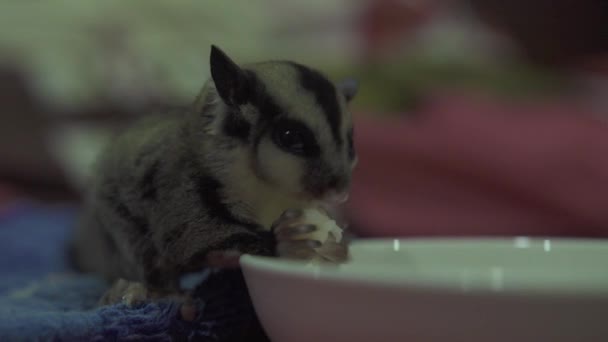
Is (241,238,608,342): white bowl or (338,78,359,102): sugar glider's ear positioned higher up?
(338,78,359,102): sugar glider's ear

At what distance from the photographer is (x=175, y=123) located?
0.80m

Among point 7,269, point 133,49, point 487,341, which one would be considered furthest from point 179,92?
point 487,341

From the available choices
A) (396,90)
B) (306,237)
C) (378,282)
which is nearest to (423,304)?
(378,282)

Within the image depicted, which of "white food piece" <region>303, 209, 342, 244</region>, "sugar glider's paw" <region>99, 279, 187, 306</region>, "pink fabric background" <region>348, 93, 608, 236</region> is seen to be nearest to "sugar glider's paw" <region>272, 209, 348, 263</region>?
"white food piece" <region>303, 209, 342, 244</region>

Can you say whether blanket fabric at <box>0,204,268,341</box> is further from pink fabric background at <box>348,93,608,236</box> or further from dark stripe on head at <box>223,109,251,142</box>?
pink fabric background at <box>348,93,608,236</box>

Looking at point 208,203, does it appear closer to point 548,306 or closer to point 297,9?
point 548,306

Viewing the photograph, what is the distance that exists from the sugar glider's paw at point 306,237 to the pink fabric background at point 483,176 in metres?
0.69

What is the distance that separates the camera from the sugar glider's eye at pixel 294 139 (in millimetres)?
683

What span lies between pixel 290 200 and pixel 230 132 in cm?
8

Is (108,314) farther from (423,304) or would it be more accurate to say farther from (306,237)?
(423,304)

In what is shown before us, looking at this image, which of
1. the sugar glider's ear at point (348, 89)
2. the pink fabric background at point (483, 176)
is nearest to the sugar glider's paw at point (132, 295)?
the sugar glider's ear at point (348, 89)

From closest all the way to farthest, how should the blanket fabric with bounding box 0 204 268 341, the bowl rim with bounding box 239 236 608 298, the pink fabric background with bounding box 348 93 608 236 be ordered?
the bowl rim with bounding box 239 236 608 298
the blanket fabric with bounding box 0 204 268 341
the pink fabric background with bounding box 348 93 608 236

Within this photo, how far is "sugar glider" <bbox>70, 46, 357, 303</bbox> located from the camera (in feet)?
2.26

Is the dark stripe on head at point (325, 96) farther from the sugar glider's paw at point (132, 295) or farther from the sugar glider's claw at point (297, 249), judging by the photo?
the sugar glider's paw at point (132, 295)
